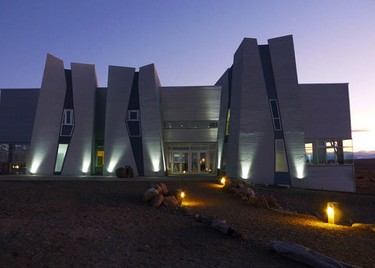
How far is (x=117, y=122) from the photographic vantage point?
2394 centimetres

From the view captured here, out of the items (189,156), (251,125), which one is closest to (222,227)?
(251,125)

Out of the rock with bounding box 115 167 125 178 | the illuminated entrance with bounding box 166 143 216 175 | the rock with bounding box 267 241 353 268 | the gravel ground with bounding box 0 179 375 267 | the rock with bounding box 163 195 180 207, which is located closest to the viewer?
the rock with bounding box 267 241 353 268

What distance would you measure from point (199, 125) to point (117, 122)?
23.7 ft

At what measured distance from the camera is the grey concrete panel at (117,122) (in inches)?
928

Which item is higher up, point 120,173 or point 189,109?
point 189,109

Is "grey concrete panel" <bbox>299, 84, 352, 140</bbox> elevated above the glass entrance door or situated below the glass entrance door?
above

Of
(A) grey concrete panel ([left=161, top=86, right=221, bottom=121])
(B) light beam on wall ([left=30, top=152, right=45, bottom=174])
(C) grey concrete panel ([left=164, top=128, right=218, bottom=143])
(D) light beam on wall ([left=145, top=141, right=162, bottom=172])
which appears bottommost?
(B) light beam on wall ([left=30, top=152, right=45, bottom=174])

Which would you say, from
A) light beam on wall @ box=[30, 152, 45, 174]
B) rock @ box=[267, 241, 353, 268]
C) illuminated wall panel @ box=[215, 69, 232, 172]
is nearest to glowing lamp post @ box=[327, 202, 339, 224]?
rock @ box=[267, 241, 353, 268]

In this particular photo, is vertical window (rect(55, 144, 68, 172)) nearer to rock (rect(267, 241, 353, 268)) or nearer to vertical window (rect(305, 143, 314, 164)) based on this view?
vertical window (rect(305, 143, 314, 164))

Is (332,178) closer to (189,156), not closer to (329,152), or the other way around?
(329,152)

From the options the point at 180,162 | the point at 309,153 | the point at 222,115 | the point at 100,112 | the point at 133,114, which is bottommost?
the point at 180,162

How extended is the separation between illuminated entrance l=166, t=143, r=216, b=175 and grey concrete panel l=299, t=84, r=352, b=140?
8428 mm

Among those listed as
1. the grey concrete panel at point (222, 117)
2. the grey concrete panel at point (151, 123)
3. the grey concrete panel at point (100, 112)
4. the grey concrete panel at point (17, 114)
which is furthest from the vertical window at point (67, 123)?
the grey concrete panel at point (222, 117)

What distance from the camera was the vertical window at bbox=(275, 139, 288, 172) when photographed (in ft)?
65.4
